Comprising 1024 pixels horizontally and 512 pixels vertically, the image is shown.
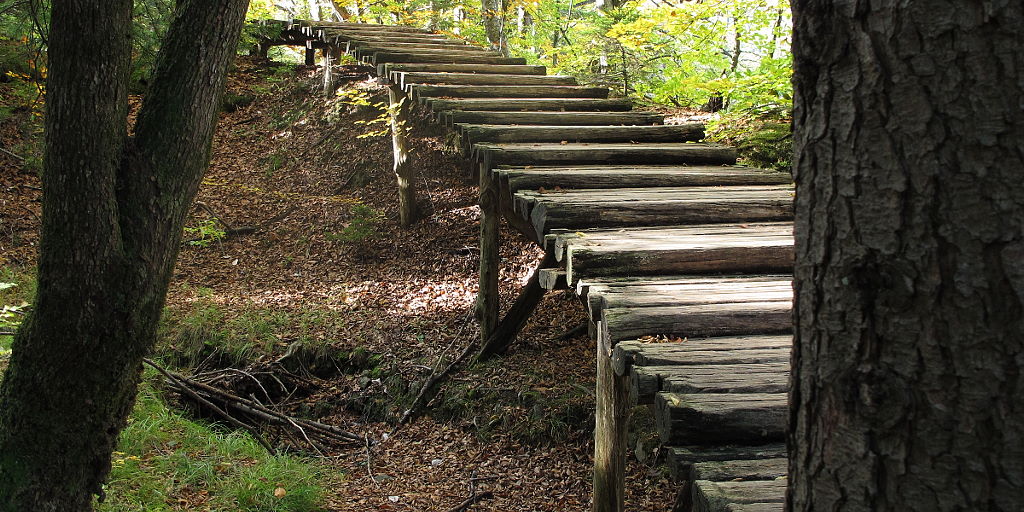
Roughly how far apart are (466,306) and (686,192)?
408 cm

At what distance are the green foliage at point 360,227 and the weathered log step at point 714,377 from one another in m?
8.09

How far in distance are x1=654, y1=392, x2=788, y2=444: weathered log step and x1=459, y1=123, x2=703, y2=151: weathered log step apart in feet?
13.9

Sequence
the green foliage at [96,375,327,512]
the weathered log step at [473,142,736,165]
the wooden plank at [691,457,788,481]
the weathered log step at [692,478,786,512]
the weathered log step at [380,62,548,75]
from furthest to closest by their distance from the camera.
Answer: the weathered log step at [380,62,548,75] → the weathered log step at [473,142,736,165] → the green foliage at [96,375,327,512] → the wooden plank at [691,457,788,481] → the weathered log step at [692,478,786,512]

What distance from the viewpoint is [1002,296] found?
1100 millimetres

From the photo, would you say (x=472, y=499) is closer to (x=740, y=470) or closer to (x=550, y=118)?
(x=740, y=470)

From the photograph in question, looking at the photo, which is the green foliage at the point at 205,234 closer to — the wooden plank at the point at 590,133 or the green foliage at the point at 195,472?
the green foliage at the point at 195,472

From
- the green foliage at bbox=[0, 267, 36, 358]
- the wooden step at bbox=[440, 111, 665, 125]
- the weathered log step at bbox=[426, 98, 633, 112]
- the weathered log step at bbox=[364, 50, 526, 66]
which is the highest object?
the weathered log step at bbox=[364, 50, 526, 66]

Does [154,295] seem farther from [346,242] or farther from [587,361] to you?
[346,242]

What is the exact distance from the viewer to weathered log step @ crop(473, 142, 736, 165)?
237 inches

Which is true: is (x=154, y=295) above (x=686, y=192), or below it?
below

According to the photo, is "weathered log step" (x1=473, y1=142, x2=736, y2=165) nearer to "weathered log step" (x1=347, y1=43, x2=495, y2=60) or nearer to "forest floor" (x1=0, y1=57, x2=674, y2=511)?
"forest floor" (x1=0, y1=57, x2=674, y2=511)

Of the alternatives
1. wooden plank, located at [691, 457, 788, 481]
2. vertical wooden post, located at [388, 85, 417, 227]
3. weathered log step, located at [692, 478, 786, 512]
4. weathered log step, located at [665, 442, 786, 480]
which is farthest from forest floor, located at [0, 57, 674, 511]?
weathered log step, located at [692, 478, 786, 512]

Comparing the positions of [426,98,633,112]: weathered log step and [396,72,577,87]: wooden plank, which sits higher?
[396,72,577,87]: wooden plank

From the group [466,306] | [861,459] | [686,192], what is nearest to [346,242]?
[466,306]
